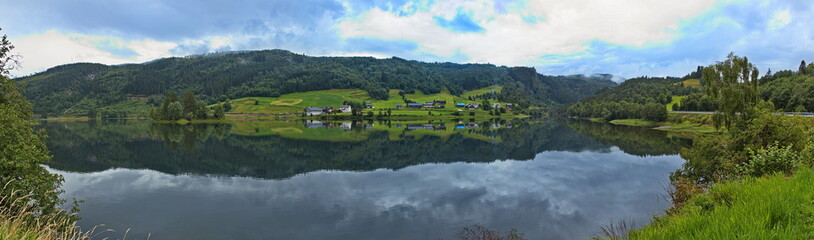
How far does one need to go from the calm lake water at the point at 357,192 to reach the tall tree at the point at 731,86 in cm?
639

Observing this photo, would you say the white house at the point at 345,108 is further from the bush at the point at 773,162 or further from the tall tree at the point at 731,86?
the bush at the point at 773,162

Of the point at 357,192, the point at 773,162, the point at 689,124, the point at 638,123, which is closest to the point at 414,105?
the point at 638,123

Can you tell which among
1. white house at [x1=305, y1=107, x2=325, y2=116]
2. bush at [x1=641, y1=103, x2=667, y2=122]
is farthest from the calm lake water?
white house at [x1=305, y1=107, x2=325, y2=116]

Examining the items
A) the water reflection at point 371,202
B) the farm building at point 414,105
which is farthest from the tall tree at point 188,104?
the water reflection at point 371,202

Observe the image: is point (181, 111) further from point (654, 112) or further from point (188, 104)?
point (654, 112)

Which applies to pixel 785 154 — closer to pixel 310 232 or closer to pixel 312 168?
pixel 310 232

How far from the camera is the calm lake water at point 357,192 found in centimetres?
1708

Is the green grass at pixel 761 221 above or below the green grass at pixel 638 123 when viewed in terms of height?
above

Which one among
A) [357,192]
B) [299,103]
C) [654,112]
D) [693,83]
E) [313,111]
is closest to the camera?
[357,192]

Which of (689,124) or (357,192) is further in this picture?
(689,124)

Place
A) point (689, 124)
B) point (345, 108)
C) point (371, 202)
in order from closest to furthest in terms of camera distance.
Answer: point (371, 202), point (689, 124), point (345, 108)

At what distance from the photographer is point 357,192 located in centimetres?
2416

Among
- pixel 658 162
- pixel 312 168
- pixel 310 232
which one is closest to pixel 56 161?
pixel 312 168

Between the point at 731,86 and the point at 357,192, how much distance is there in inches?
1352
